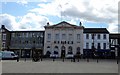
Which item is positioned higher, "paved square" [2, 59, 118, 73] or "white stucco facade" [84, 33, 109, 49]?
"white stucco facade" [84, 33, 109, 49]

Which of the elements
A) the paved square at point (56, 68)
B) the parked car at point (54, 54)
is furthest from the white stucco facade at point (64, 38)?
the paved square at point (56, 68)

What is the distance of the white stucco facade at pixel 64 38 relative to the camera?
78000mm

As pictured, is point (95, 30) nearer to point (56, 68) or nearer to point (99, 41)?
point (99, 41)

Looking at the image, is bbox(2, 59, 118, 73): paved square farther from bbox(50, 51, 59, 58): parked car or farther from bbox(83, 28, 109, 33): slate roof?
bbox(83, 28, 109, 33): slate roof

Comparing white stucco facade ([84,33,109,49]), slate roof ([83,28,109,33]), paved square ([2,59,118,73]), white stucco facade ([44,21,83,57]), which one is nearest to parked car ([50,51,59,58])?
white stucco facade ([44,21,83,57])

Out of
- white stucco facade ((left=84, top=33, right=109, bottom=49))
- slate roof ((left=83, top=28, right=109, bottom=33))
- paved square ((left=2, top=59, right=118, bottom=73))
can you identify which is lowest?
paved square ((left=2, top=59, right=118, bottom=73))

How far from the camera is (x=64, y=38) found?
78.9m

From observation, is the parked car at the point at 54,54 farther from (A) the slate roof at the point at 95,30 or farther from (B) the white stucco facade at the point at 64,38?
(A) the slate roof at the point at 95,30

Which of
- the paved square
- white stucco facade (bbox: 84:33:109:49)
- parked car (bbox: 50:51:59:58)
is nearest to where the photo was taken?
the paved square

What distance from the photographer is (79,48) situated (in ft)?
257

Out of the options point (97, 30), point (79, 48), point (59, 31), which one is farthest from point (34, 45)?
point (97, 30)

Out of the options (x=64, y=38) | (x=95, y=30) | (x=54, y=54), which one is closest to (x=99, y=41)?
(x=95, y=30)

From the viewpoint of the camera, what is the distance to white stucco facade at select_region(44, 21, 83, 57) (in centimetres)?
7800

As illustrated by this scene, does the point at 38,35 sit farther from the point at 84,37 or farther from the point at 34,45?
the point at 84,37
